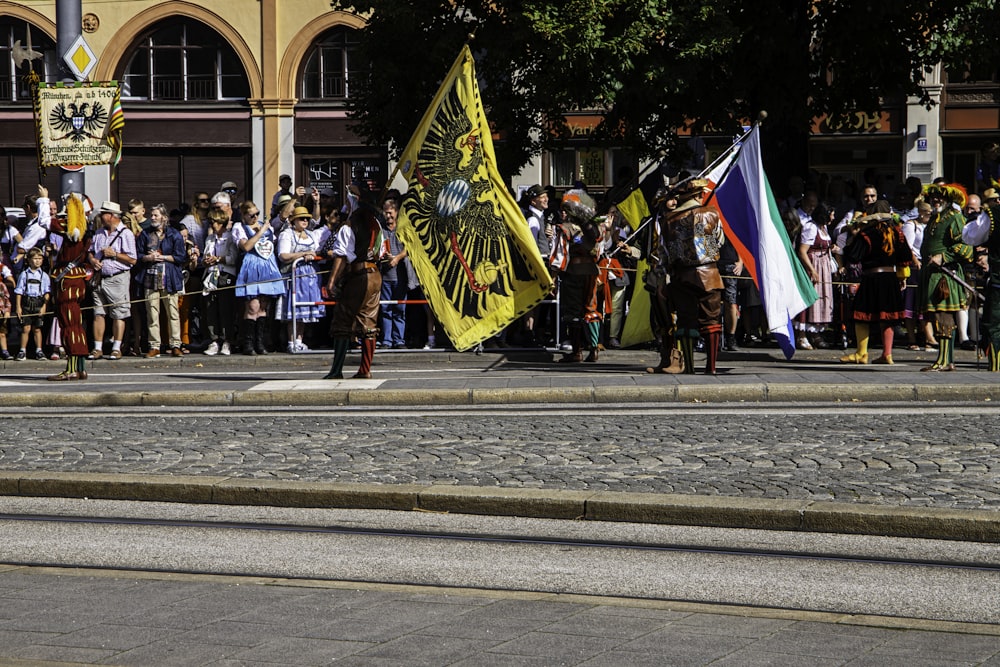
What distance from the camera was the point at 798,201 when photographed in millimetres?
18266

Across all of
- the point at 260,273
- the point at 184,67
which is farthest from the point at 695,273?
the point at 184,67

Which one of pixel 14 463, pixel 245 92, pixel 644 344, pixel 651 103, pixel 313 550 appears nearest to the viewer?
pixel 313 550

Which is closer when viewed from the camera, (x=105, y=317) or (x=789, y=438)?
(x=789, y=438)

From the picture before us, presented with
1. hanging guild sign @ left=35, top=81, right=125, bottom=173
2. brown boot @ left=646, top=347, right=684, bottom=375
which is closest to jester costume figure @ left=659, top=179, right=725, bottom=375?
brown boot @ left=646, top=347, right=684, bottom=375

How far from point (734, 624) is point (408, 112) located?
16.8 metres

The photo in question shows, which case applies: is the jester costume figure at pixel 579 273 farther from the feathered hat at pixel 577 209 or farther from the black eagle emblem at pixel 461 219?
the black eagle emblem at pixel 461 219

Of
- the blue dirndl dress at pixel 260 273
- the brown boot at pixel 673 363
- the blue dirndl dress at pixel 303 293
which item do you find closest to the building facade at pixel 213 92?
the blue dirndl dress at pixel 303 293

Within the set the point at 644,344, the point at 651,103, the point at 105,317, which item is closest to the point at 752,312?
the point at 644,344

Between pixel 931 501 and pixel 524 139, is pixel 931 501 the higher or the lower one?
the lower one

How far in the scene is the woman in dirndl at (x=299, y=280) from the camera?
60.1 feet

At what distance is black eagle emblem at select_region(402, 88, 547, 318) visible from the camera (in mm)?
14352

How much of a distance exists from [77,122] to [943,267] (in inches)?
369

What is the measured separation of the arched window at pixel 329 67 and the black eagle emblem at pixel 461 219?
69.0ft

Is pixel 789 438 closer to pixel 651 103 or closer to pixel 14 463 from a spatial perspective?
pixel 14 463
